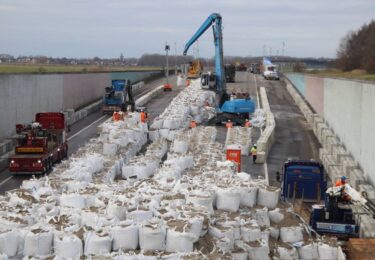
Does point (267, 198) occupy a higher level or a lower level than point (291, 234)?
higher

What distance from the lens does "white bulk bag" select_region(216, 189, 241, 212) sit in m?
12.1

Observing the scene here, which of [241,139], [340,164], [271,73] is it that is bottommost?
[340,164]

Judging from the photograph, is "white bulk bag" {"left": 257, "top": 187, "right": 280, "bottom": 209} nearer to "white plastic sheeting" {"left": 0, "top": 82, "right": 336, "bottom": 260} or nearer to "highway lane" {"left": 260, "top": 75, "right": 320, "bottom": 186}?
"white plastic sheeting" {"left": 0, "top": 82, "right": 336, "bottom": 260}

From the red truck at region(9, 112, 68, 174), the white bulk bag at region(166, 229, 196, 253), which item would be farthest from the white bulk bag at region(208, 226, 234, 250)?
the red truck at region(9, 112, 68, 174)

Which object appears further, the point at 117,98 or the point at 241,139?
the point at 117,98

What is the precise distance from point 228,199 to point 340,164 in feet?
31.7

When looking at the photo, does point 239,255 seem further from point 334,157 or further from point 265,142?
point 265,142

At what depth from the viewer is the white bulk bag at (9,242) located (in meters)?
9.75

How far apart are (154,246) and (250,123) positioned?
80.8 feet

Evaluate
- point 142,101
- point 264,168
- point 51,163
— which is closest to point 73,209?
point 51,163

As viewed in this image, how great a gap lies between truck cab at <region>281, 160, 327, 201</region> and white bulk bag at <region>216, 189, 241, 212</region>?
4.13 meters

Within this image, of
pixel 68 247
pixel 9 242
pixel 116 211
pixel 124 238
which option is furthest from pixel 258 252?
pixel 9 242

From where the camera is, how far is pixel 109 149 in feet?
72.4

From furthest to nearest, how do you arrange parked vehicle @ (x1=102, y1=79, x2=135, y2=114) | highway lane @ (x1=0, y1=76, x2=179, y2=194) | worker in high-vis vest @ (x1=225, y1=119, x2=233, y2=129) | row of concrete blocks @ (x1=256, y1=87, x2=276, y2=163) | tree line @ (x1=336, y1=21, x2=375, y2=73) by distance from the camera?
tree line @ (x1=336, y1=21, x2=375, y2=73) → parked vehicle @ (x1=102, y1=79, x2=135, y2=114) → worker in high-vis vest @ (x1=225, y1=119, x2=233, y2=129) → row of concrete blocks @ (x1=256, y1=87, x2=276, y2=163) → highway lane @ (x1=0, y1=76, x2=179, y2=194)
